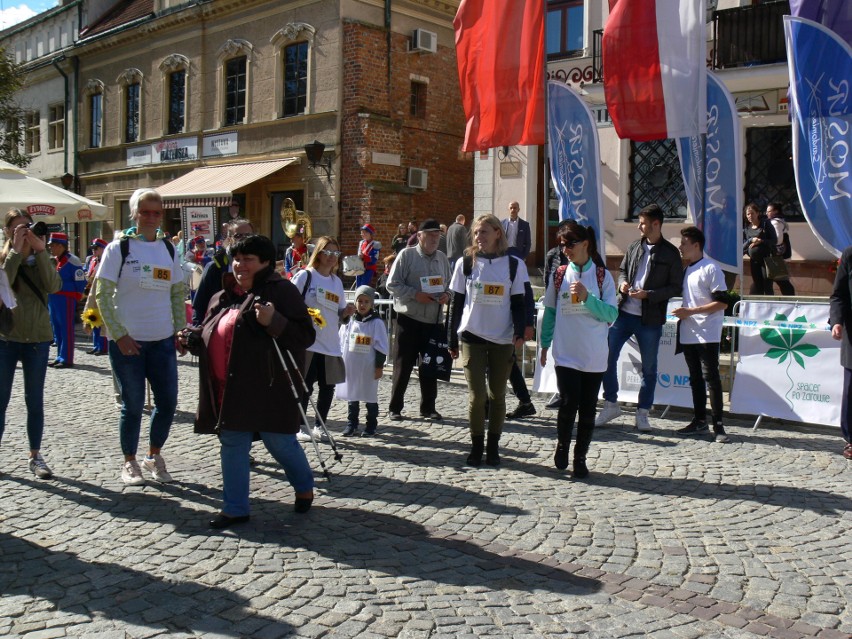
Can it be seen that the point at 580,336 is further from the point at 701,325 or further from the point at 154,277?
the point at 154,277

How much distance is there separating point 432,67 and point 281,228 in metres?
5.76

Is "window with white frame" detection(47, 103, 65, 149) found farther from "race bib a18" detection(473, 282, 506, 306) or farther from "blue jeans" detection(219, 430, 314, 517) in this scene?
"blue jeans" detection(219, 430, 314, 517)

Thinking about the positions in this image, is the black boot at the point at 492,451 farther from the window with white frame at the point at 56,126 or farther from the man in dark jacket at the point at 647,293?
the window with white frame at the point at 56,126

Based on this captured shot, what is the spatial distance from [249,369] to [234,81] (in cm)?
2035

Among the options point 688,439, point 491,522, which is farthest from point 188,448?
point 688,439

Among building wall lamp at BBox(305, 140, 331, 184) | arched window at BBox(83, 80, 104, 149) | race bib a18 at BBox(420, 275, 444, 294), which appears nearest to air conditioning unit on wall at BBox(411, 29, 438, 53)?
building wall lamp at BBox(305, 140, 331, 184)

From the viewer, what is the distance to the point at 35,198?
1238 cm

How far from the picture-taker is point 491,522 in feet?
17.4

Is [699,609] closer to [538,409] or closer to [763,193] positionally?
[538,409]

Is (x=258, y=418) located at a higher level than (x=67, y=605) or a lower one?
higher

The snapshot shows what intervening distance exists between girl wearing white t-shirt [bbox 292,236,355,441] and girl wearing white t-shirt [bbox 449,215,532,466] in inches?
48.8

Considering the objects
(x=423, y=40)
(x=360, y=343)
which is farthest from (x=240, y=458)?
(x=423, y=40)

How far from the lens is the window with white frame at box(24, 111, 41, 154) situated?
33.0 m

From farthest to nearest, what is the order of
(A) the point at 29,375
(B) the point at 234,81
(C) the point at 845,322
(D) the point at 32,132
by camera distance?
(D) the point at 32,132 → (B) the point at 234,81 → (C) the point at 845,322 → (A) the point at 29,375
